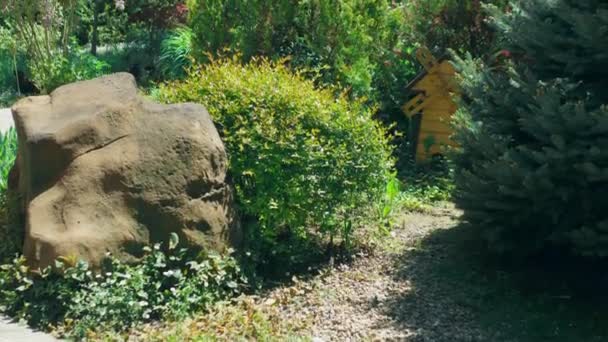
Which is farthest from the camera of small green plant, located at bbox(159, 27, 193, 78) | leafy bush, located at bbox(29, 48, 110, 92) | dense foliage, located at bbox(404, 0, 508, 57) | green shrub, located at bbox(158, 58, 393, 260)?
small green plant, located at bbox(159, 27, 193, 78)

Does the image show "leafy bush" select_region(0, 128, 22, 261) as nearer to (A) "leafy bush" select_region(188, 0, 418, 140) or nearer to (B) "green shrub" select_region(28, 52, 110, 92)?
(A) "leafy bush" select_region(188, 0, 418, 140)

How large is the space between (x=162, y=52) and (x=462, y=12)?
325 inches

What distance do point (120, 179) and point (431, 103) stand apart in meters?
4.66

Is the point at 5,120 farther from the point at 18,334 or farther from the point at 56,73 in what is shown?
the point at 18,334

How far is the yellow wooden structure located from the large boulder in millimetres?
3909

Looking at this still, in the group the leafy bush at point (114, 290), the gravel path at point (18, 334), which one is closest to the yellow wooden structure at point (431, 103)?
the leafy bush at point (114, 290)

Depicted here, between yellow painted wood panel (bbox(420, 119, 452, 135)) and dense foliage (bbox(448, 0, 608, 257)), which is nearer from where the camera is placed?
dense foliage (bbox(448, 0, 608, 257))

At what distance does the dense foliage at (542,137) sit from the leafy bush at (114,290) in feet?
6.23

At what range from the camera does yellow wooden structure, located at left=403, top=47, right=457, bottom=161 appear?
9.84 meters

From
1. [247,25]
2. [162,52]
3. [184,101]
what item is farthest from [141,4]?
[184,101]

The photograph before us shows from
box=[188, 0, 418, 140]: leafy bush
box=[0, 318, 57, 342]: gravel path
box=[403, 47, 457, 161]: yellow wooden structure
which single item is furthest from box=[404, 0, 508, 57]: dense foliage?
box=[0, 318, 57, 342]: gravel path

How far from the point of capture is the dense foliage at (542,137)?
18.0ft

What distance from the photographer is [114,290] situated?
589 centimetres

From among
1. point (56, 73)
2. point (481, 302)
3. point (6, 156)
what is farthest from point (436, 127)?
point (56, 73)
